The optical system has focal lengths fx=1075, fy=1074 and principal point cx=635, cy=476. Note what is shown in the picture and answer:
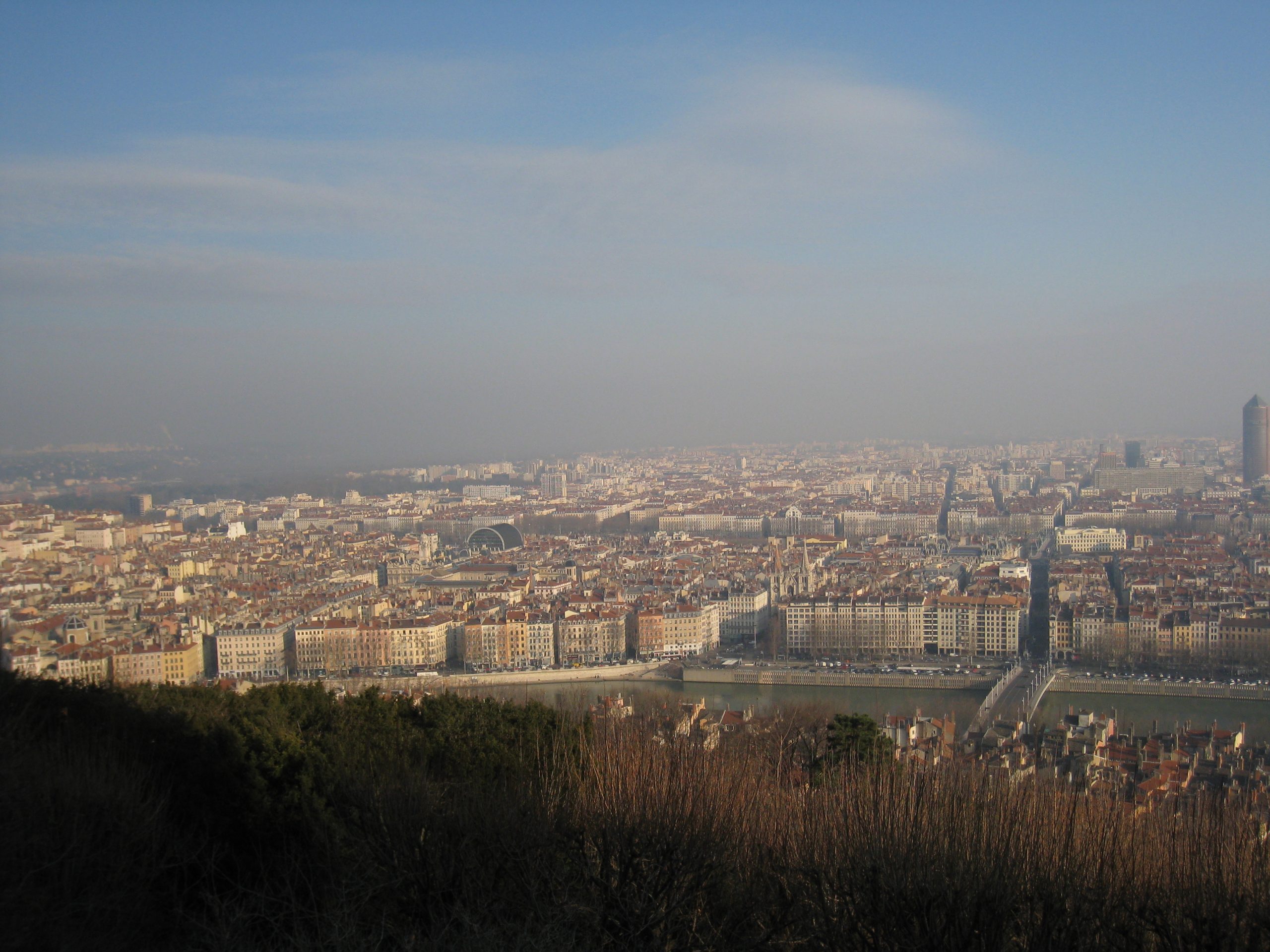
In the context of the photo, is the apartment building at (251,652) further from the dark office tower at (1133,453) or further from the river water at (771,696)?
the dark office tower at (1133,453)

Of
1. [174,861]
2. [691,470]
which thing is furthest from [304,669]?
[691,470]

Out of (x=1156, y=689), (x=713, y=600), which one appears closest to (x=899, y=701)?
(x=1156, y=689)

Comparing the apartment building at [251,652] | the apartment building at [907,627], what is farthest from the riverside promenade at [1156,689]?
the apartment building at [251,652]

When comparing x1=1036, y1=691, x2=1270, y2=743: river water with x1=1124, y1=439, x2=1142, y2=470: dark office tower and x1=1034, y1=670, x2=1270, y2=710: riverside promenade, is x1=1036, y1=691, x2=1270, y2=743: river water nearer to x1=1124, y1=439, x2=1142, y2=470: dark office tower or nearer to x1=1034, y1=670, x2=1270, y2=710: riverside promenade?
x1=1034, y1=670, x2=1270, y2=710: riverside promenade

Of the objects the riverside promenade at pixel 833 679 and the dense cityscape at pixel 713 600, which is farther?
the riverside promenade at pixel 833 679

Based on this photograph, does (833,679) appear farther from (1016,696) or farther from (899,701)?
(1016,696)

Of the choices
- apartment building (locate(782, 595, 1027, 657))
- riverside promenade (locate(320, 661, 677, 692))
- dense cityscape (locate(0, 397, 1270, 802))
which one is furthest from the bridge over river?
riverside promenade (locate(320, 661, 677, 692))
